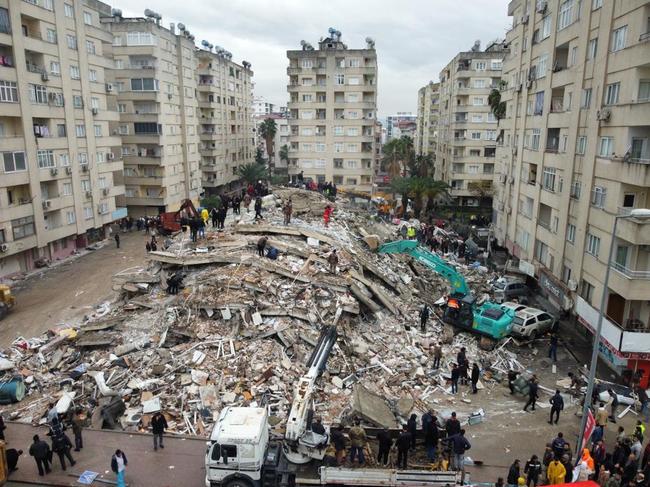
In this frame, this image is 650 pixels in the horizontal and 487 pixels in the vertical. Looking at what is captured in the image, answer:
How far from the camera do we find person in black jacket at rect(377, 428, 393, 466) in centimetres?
1577

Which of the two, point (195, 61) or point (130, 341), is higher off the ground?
point (195, 61)

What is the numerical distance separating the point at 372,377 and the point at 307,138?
4617cm

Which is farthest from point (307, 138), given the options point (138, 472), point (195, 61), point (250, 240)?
point (138, 472)

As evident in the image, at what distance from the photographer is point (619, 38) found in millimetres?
22938

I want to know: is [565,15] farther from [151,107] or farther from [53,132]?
[151,107]

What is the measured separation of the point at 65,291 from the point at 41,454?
67.2 ft

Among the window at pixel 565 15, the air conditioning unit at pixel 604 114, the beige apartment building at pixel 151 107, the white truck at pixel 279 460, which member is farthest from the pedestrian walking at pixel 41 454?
the beige apartment building at pixel 151 107

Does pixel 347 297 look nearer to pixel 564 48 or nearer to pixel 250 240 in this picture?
pixel 250 240

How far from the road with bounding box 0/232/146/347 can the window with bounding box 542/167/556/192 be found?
27.5 meters

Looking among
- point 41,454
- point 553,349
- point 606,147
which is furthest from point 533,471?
point 606,147

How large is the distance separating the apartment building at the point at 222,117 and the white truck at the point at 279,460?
59.2 meters

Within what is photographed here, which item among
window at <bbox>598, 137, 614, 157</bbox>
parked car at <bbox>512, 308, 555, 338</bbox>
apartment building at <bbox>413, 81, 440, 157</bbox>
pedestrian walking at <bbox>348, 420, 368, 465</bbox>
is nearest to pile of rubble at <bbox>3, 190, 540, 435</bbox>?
parked car at <bbox>512, 308, 555, 338</bbox>

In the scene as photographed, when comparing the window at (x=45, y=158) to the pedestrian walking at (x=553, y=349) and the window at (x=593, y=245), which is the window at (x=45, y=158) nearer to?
the pedestrian walking at (x=553, y=349)

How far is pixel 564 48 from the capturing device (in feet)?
98.3
